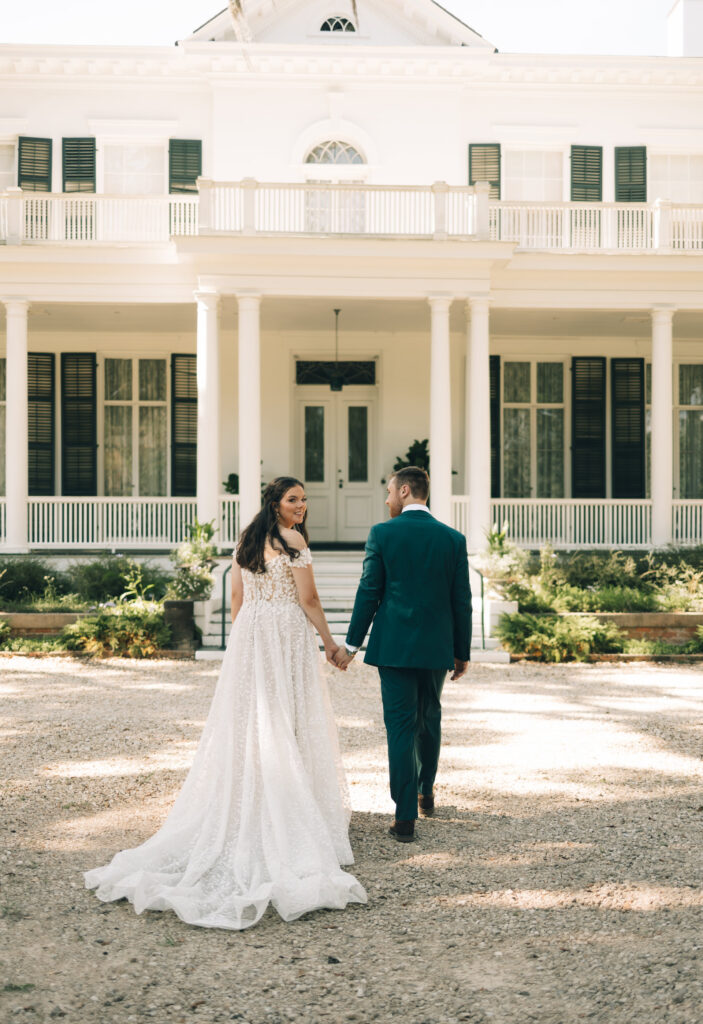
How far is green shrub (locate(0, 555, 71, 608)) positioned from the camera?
1243cm

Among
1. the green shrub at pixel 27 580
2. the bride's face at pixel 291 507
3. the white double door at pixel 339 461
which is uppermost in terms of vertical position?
the white double door at pixel 339 461

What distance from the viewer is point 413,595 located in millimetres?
4898

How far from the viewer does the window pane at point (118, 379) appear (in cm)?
1689

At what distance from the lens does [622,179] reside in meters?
16.3

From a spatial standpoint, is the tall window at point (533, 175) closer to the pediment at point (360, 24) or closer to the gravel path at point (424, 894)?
the pediment at point (360, 24)

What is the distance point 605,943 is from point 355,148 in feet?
48.1

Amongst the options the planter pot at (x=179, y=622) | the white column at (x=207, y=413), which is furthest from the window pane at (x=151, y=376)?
the planter pot at (x=179, y=622)

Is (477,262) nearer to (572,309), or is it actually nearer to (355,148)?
(572,309)

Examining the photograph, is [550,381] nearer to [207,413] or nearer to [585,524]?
[585,524]

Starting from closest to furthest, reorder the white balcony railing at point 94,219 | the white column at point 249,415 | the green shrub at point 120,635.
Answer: the green shrub at point 120,635
the white column at point 249,415
the white balcony railing at point 94,219

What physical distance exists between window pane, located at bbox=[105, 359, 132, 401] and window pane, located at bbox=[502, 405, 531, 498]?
6548mm

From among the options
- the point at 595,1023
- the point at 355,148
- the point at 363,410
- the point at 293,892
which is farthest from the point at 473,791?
the point at 355,148

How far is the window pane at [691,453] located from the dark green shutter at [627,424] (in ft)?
3.53

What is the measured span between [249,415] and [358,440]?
434 centimetres
